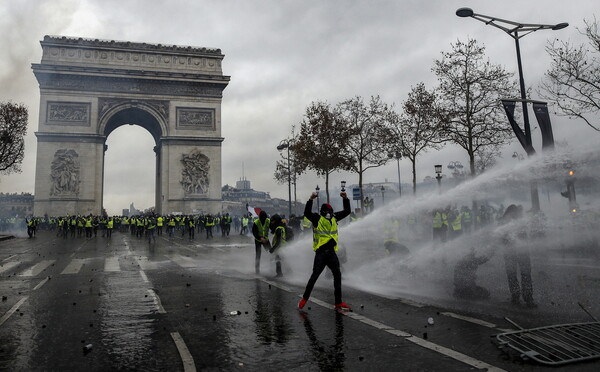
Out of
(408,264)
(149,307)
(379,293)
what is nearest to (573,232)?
(408,264)

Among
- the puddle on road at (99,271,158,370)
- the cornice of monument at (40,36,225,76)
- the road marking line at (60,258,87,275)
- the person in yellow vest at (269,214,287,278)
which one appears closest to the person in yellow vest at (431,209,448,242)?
the person in yellow vest at (269,214,287,278)

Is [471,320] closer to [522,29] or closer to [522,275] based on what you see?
[522,275]

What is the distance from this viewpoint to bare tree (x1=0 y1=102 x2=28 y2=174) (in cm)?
4053

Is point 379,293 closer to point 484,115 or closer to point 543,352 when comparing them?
point 543,352

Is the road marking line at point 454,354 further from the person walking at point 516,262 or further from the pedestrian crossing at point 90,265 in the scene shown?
the pedestrian crossing at point 90,265

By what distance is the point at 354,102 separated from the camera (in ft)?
126

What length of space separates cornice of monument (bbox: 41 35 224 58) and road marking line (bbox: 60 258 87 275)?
134ft

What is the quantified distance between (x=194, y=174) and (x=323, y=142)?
61.1ft

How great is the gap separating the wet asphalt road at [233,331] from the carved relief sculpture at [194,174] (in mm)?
41558

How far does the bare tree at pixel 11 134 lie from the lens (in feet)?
133

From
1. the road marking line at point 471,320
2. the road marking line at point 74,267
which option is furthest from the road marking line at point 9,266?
the road marking line at point 471,320

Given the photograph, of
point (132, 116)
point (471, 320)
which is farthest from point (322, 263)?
point (132, 116)

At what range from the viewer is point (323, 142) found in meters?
39.7

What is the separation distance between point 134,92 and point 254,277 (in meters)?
45.5
